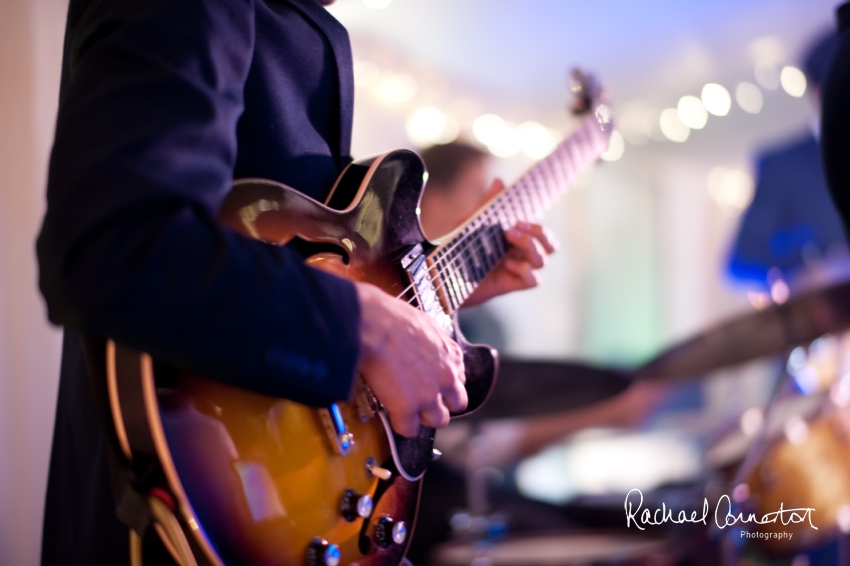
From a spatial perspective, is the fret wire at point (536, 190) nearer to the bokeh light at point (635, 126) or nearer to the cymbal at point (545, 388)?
the cymbal at point (545, 388)

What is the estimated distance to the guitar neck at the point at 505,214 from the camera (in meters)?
0.97

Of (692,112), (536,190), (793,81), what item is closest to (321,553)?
(536,190)

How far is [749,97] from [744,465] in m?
3.03

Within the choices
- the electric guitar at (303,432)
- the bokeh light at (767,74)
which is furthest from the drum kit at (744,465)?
the bokeh light at (767,74)

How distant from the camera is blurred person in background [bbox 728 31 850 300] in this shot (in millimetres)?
3762

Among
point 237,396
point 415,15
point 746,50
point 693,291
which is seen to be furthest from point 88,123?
point 693,291

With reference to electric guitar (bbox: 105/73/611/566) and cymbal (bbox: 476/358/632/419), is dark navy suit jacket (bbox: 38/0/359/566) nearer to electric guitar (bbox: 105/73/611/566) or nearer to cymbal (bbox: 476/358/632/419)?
electric guitar (bbox: 105/73/611/566)

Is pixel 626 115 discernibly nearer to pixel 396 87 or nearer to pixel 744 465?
pixel 396 87

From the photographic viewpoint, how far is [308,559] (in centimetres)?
68

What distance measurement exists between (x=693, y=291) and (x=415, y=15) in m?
2.79

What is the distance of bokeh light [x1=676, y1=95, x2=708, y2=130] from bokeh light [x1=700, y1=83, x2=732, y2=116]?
40mm

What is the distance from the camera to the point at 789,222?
3939 mm

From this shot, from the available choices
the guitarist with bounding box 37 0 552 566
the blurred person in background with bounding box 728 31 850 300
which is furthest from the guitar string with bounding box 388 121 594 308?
the blurred person in background with bounding box 728 31 850 300

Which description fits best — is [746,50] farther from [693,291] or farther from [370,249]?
[370,249]
